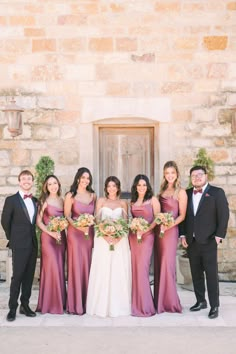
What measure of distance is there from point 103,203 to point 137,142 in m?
1.94

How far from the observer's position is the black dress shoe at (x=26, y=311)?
17.9 feet

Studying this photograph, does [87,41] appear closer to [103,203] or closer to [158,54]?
[158,54]

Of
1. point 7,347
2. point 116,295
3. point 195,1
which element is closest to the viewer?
point 7,347

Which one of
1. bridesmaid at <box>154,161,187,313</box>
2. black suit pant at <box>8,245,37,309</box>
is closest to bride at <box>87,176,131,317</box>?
bridesmaid at <box>154,161,187,313</box>

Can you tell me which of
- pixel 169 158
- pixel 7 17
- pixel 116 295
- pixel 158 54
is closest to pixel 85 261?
pixel 116 295

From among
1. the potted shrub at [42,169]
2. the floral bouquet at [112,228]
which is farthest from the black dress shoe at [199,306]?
the potted shrub at [42,169]

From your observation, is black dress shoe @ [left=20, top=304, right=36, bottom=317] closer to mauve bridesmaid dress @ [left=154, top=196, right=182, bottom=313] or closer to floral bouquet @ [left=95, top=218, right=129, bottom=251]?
floral bouquet @ [left=95, top=218, right=129, bottom=251]

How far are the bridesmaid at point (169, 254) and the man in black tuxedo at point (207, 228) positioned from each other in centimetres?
14

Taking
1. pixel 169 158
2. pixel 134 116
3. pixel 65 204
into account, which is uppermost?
pixel 134 116

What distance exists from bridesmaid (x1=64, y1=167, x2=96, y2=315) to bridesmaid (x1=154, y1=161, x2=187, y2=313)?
0.80 m

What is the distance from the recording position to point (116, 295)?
18.1 ft

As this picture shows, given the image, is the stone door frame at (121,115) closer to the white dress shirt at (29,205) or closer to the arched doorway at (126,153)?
the arched doorway at (126,153)

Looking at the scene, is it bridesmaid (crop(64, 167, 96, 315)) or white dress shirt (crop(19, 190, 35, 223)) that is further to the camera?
bridesmaid (crop(64, 167, 96, 315))

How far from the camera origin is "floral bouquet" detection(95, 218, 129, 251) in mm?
5363
